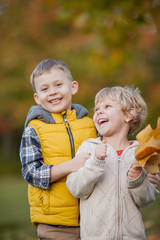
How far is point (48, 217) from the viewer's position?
3.35m

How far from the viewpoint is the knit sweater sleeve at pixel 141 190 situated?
308cm

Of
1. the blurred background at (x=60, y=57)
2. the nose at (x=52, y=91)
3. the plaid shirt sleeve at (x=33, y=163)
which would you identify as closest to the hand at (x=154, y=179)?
the plaid shirt sleeve at (x=33, y=163)

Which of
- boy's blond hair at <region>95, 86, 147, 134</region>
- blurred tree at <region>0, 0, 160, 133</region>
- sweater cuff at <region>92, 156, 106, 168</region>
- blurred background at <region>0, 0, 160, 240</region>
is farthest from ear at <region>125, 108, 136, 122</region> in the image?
blurred tree at <region>0, 0, 160, 133</region>

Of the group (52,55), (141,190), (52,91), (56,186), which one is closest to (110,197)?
(141,190)

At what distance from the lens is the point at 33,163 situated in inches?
133

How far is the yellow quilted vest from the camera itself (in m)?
3.35

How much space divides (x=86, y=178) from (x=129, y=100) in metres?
0.84

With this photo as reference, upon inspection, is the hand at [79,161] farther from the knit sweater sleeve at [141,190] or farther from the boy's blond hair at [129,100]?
the boy's blond hair at [129,100]

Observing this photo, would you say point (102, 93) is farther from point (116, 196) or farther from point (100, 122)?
point (116, 196)

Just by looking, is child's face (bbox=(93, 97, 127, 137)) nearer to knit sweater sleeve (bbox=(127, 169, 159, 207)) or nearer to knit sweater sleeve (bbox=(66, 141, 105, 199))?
knit sweater sleeve (bbox=(66, 141, 105, 199))

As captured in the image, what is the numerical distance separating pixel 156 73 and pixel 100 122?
13738 mm

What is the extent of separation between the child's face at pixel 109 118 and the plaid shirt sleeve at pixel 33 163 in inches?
21.3

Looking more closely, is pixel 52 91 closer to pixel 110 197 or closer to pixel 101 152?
pixel 101 152

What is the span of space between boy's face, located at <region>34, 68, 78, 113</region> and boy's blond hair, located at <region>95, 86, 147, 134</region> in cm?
30
